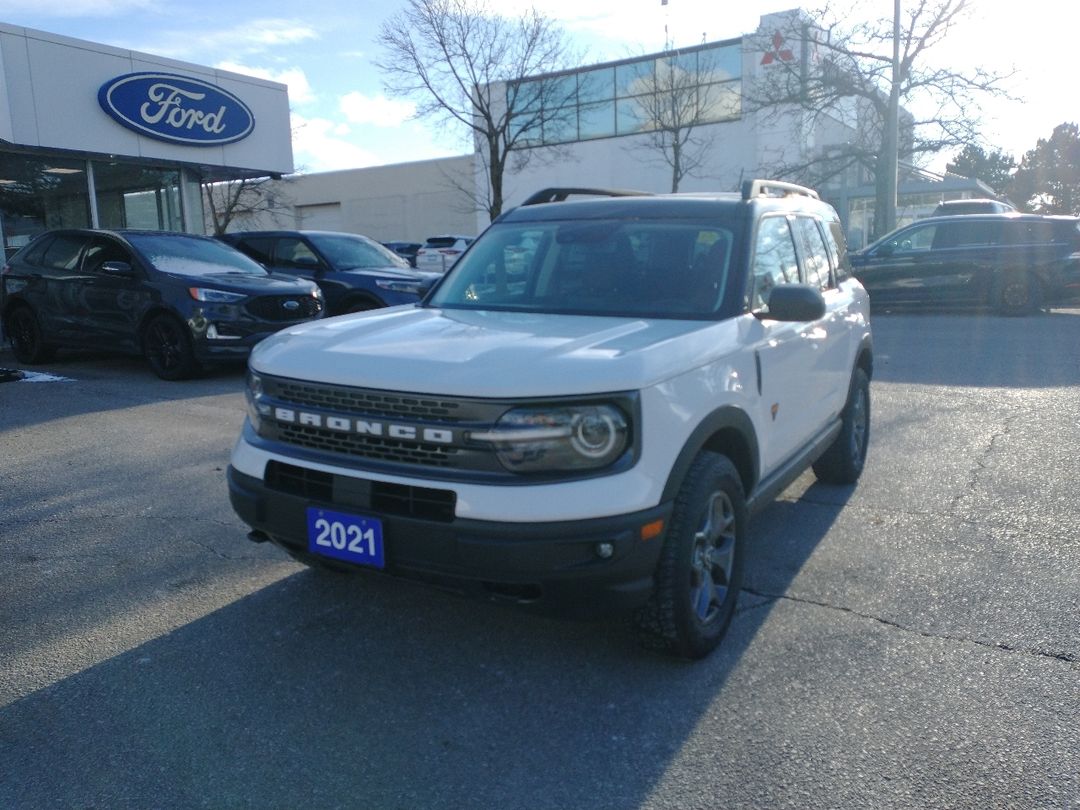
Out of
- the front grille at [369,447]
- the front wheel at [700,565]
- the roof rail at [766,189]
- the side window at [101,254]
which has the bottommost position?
the front wheel at [700,565]

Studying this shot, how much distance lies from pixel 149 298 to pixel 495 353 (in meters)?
8.11

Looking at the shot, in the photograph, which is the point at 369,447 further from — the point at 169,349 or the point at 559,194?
the point at 169,349

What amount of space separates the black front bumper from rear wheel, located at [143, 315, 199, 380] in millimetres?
7538

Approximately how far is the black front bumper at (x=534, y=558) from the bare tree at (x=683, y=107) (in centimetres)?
3209

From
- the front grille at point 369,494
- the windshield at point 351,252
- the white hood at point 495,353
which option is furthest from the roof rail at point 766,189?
the windshield at point 351,252

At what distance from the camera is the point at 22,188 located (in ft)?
53.1

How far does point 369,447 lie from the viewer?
3256mm

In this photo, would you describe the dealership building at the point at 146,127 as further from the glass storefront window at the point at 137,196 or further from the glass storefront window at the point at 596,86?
the glass storefront window at the point at 596,86

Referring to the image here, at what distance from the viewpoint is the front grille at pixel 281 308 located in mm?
10172

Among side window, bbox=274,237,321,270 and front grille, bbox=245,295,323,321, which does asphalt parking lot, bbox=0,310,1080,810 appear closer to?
front grille, bbox=245,295,323,321

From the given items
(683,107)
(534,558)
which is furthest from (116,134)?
(683,107)

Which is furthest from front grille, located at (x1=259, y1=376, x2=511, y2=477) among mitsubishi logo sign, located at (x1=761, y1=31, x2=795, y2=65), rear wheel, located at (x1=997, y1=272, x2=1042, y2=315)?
mitsubishi logo sign, located at (x1=761, y1=31, x2=795, y2=65)

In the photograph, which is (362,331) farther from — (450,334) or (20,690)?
(20,690)

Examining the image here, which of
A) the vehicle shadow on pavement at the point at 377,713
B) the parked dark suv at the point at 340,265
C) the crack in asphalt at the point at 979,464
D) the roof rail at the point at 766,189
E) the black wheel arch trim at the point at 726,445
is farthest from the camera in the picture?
the parked dark suv at the point at 340,265
